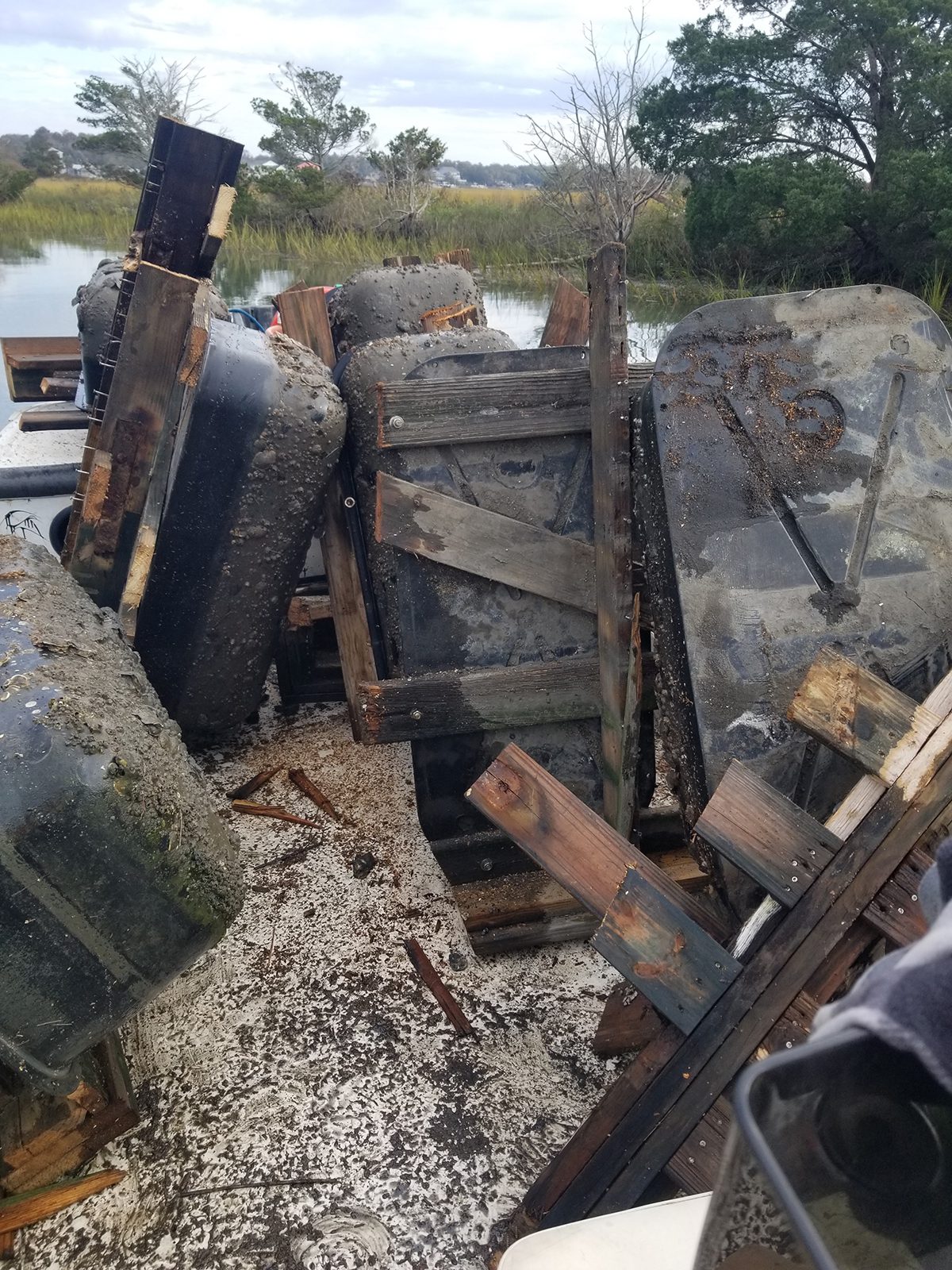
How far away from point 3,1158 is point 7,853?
835 mm

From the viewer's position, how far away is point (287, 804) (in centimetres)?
313

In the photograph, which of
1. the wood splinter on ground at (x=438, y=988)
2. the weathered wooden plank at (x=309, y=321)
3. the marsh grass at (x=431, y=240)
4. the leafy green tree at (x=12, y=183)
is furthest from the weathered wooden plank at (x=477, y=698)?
the leafy green tree at (x=12, y=183)

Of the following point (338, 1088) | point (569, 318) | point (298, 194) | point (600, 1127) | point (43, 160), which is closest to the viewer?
point (600, 1127)

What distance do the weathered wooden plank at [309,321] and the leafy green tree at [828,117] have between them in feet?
26.8

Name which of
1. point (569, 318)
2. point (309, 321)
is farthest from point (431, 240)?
point (569, 318)

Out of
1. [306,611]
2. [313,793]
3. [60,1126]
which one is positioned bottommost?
[60,1126]

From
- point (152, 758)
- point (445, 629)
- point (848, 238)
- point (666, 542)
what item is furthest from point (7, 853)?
point (848, 238)

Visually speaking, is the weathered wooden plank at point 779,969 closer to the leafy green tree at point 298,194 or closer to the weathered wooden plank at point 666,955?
the weathered wooden plank at point 666,955

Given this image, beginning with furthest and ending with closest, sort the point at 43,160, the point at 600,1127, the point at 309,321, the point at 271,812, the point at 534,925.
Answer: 1. the point at 43,160
2. the point at 309,321
3. the point at 271,812
4. the point at 534,925
5. the point at 600,1127

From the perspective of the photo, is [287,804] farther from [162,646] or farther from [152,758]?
[152,758]

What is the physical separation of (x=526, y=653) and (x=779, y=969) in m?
1.15

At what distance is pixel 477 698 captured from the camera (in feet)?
7.82

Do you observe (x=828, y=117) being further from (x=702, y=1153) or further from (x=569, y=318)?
(x=702, y=1153)

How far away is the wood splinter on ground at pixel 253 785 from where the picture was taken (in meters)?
3.16
